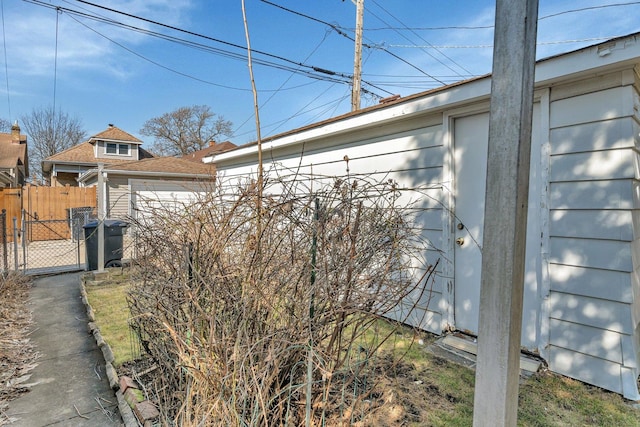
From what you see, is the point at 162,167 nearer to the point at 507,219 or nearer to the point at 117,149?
the point at 117,149

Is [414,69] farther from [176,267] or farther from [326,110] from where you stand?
[176,267]

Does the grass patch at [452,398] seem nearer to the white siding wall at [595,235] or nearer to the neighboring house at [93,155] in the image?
the white siding wall at [595,235]

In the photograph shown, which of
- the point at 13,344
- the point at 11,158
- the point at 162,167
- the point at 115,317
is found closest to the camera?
the point at 13,344

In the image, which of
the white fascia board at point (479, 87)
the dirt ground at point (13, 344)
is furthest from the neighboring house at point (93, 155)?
the white fascia board at point (479, 87)

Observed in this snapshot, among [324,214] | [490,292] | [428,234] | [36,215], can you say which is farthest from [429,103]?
[36,215]

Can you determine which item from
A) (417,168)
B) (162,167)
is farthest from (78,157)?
(417,168)

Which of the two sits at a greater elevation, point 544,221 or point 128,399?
point 544,221

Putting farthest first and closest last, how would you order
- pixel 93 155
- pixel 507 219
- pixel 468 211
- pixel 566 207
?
pixel 93 155 < pixel 468 211 < pixel 566 207 < pixel 507 219

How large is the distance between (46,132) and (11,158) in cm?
1314

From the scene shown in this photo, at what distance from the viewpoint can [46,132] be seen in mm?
27688

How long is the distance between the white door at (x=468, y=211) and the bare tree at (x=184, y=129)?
96.0ft

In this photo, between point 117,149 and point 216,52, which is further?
point 117,149

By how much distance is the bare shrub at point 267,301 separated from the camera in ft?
5.78

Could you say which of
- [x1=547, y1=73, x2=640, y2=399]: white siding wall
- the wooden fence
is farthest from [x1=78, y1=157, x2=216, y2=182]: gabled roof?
[x1=547, y1=73, x2=640, y2=399]: white siding wall
